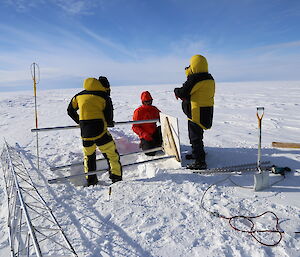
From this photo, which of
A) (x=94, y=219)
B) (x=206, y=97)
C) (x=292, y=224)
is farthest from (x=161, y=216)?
(x=206, y=97)

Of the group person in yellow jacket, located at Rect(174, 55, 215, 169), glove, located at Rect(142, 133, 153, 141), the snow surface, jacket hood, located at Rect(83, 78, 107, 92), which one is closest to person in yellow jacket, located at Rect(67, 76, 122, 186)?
jacket hood, located at Rect(83, 78, 107, 92)

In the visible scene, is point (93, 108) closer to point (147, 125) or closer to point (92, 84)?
point (92, 84)

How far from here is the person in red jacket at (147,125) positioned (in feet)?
17.5

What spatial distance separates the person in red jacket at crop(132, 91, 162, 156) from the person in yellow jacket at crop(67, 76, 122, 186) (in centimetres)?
132

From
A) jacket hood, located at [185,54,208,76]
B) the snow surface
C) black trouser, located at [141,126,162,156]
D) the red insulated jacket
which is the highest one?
jacket hood, located at [185,54,208,76]

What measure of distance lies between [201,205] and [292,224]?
0.98 m

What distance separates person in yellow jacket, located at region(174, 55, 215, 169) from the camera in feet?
12.4

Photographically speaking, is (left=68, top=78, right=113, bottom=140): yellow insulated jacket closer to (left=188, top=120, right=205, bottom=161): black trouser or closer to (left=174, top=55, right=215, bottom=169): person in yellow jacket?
(left=174, top=55, right=215, bottom=169): person in yellow jacket

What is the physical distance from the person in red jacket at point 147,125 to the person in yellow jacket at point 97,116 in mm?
1322

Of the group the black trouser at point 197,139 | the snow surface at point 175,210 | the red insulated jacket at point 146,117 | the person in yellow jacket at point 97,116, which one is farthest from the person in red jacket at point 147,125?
the black trouser at point 197,139

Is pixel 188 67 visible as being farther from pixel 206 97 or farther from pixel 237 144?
pixel 237 144

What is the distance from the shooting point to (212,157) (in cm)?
452

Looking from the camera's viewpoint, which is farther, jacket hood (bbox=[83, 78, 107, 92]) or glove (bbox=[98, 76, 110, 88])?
glove (bbox=[98, 76, 110, 88])

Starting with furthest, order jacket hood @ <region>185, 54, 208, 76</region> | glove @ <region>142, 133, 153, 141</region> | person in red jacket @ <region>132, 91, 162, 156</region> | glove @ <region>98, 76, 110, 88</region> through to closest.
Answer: glove @ <region>142, 133, 153, 141</region>
person in red jacket @ <region>132, 91, 162, 156</region>
glove @ <region>98, 76, 110, 88</region>
jacket hood @ <region>185, 54, 208, 76</region>
